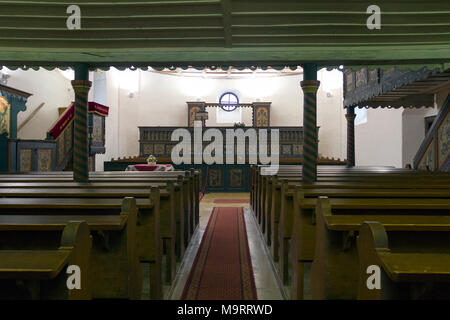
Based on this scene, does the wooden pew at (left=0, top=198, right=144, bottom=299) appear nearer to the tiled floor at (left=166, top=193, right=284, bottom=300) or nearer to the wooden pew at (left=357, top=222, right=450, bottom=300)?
the tiled floor at (left=166, top=193, right=284, bottom=300)

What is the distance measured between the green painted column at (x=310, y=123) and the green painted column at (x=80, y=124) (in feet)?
10.6

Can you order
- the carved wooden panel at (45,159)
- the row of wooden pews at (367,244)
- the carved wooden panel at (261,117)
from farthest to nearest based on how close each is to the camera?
the carved wooden panel at (261,117)
the carved wooden panel at (45,159)
the row of wooden pews at (367,244)

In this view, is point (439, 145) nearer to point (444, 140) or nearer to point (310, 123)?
point (444, 140)

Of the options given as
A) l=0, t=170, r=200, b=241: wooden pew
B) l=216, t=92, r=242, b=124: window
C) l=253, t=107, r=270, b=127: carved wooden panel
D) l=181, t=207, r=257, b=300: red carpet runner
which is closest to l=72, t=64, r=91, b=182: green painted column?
l=0, t=170, r=200, b=241: wooden pew

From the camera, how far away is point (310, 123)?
492 centimetres

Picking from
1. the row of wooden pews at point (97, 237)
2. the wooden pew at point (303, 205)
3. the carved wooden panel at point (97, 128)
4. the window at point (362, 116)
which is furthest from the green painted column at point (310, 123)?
the window at point (362, 116)

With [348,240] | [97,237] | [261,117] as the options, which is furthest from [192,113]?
[348,240]

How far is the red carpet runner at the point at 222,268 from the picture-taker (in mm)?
3283

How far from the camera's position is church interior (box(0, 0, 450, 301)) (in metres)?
1.56

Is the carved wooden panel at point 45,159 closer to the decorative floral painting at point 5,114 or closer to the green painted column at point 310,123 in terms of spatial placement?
the decorative floral painting at point 5,114

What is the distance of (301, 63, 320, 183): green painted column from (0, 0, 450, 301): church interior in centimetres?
2

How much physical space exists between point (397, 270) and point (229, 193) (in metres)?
10.4
